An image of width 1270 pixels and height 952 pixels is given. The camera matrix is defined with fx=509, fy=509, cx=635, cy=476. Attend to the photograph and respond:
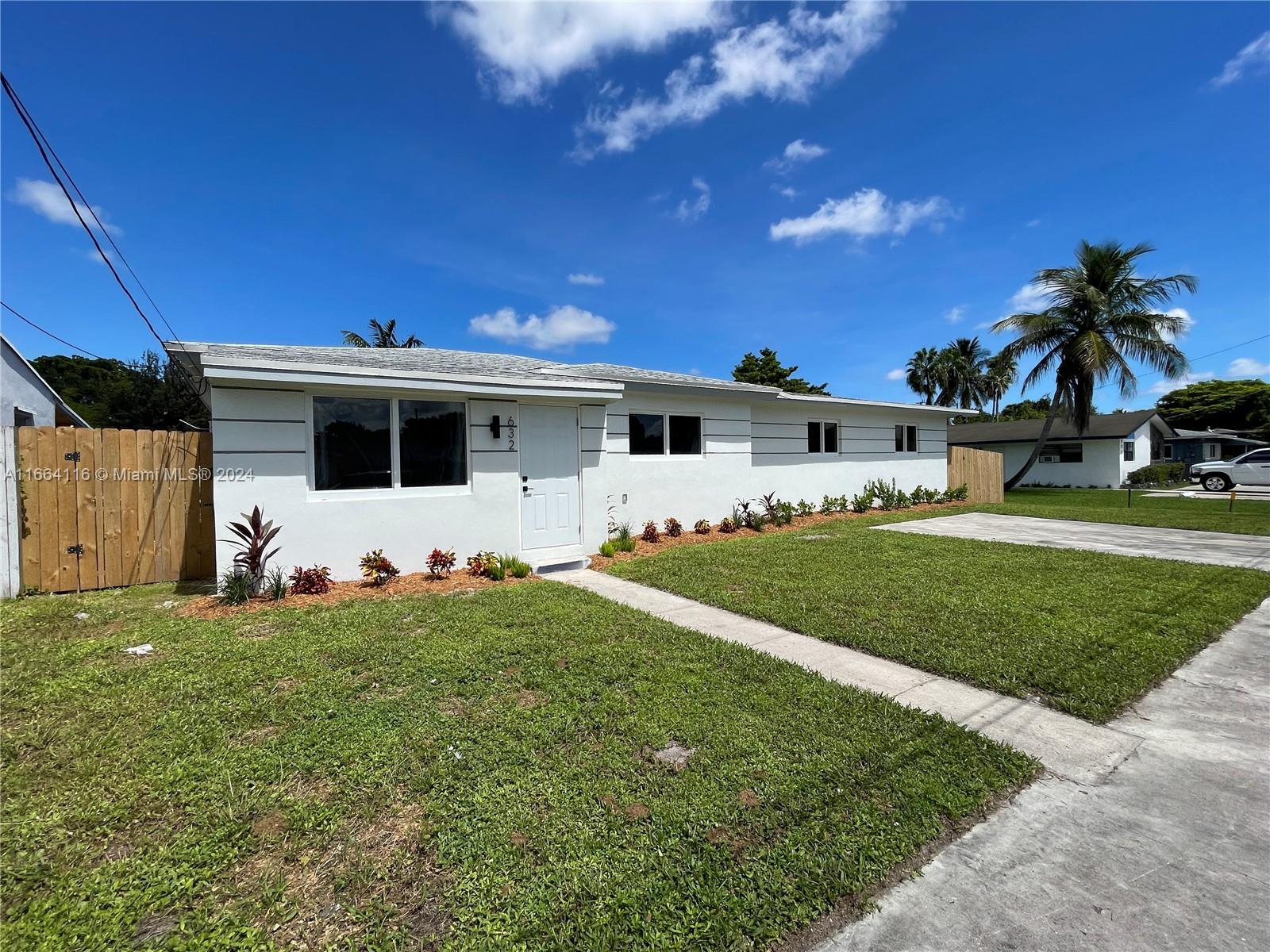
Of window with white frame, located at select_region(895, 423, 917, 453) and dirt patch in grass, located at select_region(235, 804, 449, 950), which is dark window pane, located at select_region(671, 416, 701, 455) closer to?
window with white frame, located at select_region(895, 423, 917, 453)

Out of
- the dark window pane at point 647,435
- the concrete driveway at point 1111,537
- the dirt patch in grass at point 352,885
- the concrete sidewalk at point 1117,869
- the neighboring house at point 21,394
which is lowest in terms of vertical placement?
the concrete sidewalk at point 1117,869

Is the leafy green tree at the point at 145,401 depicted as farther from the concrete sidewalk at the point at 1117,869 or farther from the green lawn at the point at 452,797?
the concrete sidewalk at the point at 1117,869

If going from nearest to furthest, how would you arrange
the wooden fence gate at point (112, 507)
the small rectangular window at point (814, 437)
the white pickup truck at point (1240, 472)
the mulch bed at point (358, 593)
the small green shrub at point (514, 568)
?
the mulch bed at point (358, 593)
the wooden fence gate at point (112, 507)
the small green shrub at point (514, 568)
the small rectangular window at point (814, 437)
the white pickup truck at point (1240, 472)

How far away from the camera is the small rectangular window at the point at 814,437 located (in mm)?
13891

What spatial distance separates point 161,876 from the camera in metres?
1.95

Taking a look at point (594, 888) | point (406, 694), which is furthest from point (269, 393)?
point (594, 888)

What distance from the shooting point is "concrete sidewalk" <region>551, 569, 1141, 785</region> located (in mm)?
2805

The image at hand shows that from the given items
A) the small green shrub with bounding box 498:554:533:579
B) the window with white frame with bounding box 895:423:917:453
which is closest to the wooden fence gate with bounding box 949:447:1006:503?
the window with white frame with bounding box 895:423:917:453

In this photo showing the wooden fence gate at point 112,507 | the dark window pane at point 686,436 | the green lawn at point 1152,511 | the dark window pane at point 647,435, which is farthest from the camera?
the green lawn at point 1152,511

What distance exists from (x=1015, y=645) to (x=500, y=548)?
626 cm

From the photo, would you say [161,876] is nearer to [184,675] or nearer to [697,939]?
[697,939]

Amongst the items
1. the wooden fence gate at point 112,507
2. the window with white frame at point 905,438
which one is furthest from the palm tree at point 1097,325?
the wooden fence gate at point 112,507

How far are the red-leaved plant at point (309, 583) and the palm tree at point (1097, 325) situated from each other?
25.7m

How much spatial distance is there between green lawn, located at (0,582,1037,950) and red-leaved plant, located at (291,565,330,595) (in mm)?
1968
